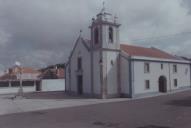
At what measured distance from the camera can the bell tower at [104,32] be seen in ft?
104

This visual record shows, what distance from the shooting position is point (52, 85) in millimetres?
51062

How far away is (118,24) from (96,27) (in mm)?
2838

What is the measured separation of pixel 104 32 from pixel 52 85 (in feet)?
75.0

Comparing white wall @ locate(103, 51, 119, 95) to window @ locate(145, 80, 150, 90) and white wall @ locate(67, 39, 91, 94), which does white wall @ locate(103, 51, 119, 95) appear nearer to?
white wall @ locate(67, 39, 91, 94)

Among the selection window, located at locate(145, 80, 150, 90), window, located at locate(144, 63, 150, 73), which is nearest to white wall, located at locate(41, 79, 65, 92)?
window, located at locate(145, 80, 150, 90)

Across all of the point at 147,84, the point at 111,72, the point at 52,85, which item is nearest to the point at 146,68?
the point at 147,84

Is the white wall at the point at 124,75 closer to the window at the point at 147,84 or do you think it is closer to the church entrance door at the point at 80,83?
the window at the point at 147,84

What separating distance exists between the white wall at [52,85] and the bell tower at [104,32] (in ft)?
67.9

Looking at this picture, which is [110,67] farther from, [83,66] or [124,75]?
[83,66]

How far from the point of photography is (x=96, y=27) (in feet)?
108

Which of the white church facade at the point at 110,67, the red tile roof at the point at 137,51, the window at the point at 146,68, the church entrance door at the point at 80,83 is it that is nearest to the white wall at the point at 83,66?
the white church facade at the point at 110,67

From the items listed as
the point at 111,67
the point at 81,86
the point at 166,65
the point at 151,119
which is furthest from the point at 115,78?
the point at 151,119

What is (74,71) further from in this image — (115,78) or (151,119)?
(151,119)

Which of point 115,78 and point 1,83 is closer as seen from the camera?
point 115,78
